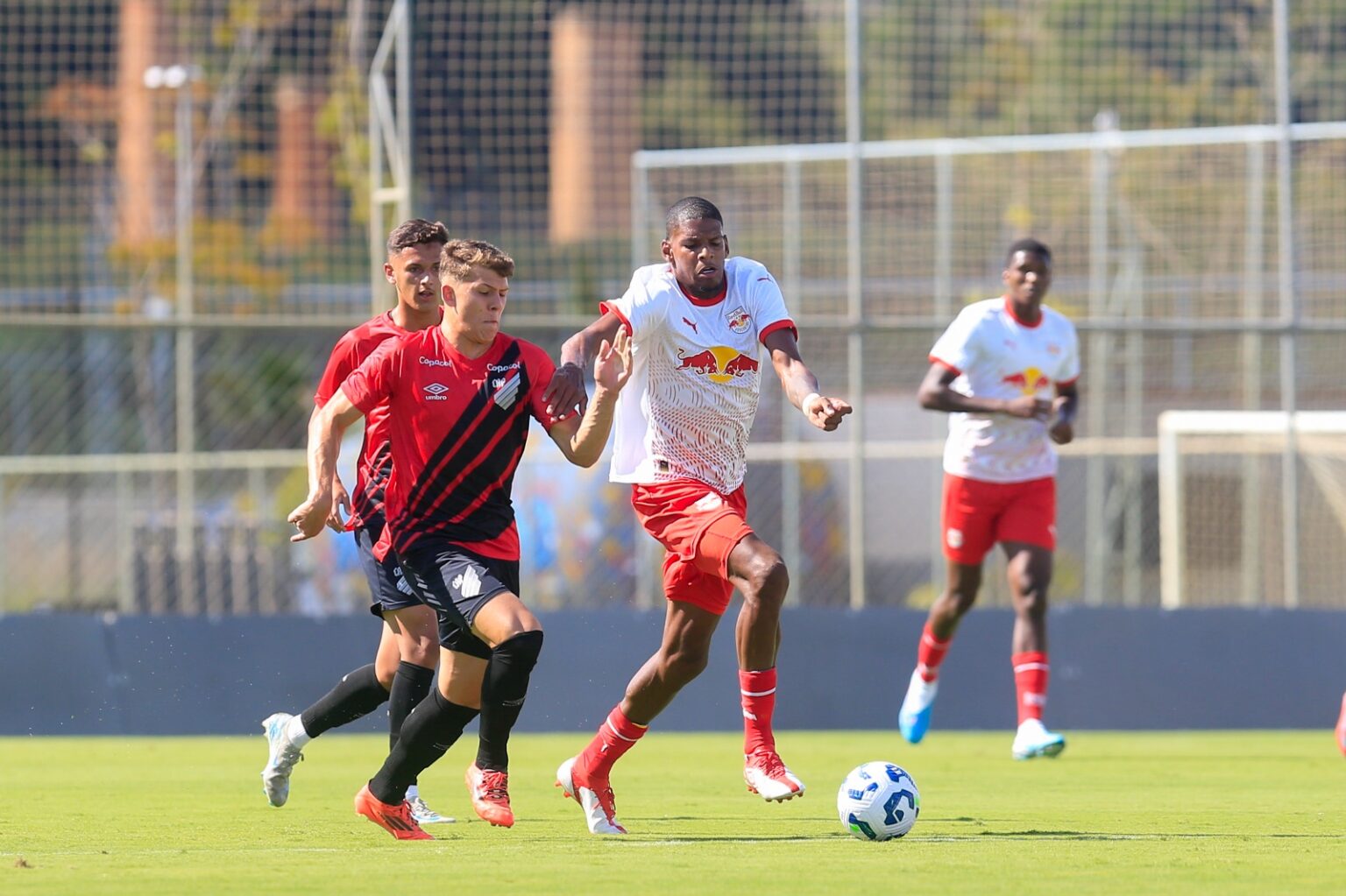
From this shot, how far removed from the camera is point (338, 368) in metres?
7.93

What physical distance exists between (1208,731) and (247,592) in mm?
7045

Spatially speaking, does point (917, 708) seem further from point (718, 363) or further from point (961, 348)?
point (718, 363)

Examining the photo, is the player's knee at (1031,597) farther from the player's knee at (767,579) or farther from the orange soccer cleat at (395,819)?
the orange soccer cleat at (395,819)

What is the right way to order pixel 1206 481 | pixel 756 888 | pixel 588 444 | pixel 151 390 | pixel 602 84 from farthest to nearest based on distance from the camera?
1. pixel 151 390
2. pixel 1206 481
3. pixel 602 84
4. pixel 588 444
5. pixel 756 888

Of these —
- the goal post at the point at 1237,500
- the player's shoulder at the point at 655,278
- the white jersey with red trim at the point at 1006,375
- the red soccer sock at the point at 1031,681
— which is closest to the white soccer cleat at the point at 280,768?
the player's shoulder at the point at 655,278

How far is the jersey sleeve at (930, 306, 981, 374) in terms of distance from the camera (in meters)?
10.9

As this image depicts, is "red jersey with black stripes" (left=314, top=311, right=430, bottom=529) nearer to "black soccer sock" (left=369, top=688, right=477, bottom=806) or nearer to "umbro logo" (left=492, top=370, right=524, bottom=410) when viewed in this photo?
"umbro logo" (left=492, top=370, right=524, bottom=410)

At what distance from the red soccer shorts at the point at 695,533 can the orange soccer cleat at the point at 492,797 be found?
96cm

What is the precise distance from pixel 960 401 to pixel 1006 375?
385mm

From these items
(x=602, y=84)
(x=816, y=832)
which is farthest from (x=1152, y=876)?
(x=602, y=84)

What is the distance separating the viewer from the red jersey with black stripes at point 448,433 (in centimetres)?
700

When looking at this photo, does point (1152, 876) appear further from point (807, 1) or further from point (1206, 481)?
point (1206, 481)

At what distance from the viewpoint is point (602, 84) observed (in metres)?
15.9

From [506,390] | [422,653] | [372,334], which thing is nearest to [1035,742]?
[422,653]
